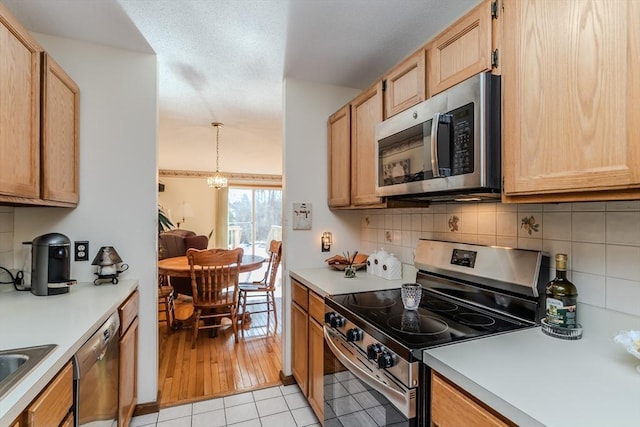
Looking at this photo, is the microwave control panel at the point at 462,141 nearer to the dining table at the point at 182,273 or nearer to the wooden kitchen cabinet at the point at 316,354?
the wooden kitchen cabinet at the point at 316,354

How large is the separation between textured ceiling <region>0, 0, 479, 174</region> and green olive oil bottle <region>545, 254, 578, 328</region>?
51.6 inches

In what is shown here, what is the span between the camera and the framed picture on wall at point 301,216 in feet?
8.09

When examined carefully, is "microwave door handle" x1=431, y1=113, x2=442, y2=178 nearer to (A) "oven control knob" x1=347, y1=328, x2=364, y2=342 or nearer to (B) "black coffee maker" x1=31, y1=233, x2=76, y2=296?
(A) "oven control knob" x1=347, y1=328, x2=364, y2=342

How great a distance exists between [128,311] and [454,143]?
1.88 m

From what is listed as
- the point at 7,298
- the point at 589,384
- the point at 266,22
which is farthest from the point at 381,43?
the point at 7,298

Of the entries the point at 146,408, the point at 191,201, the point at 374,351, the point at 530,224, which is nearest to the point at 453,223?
the point at 530,224

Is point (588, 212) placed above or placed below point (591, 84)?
below

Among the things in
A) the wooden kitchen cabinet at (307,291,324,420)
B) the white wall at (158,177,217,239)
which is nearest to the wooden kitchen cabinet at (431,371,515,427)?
the wooden kitchen cabinet at (307,291,324,420)

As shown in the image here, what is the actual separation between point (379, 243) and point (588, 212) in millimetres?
1399

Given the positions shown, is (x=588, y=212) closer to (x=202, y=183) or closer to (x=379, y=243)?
(x=379, y=243)

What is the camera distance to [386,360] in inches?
43.3

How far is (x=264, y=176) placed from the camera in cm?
704

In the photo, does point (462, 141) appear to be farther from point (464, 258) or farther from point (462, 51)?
point (464, 258)

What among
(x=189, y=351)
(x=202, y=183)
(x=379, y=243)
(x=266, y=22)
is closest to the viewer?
(x=266, y=22)
